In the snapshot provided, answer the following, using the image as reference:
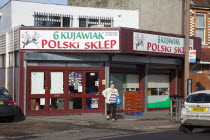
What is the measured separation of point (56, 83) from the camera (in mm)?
18953

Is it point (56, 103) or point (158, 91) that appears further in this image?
point (158, 91)

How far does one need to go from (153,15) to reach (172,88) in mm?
4511

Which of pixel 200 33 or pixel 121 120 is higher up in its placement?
pixel 200 33

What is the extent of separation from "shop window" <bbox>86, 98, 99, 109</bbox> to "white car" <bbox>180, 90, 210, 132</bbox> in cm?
655

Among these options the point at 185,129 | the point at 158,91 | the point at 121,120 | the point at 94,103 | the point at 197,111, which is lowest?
the point at 121,120

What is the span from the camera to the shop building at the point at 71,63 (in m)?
18.4

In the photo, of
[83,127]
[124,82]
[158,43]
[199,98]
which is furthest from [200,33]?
[83,127]

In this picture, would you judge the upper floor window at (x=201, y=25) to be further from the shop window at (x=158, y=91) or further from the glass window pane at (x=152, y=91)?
the glass window pane at (x=152, y=91)

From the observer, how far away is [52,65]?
744 inches

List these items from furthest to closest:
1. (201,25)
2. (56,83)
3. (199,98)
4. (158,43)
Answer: (201,25) < (158,43) < (56,83) < (199,98)

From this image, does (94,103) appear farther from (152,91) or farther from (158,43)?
(158,43)

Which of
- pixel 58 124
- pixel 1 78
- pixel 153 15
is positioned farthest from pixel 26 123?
pixel 153 15

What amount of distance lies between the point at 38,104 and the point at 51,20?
5.27 metres

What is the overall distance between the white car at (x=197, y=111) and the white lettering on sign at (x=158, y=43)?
6.05 metres
